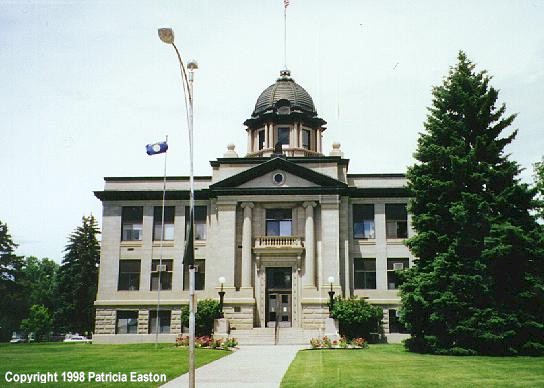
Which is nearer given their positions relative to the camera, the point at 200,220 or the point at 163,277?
the point at 163,277

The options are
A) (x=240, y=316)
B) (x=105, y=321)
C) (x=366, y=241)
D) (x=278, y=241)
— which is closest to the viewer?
(x=240, y=316)

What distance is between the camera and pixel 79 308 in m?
57.7

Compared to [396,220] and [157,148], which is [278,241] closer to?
[396,220]

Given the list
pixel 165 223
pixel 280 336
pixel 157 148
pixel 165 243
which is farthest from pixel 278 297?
pixel 157 148

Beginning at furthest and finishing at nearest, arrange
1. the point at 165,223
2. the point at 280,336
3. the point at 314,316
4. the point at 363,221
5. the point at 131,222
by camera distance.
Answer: the point at 131,222 < the point at 165,223 < the point at 363,221 < the point at 314,316 < the point at 280,336

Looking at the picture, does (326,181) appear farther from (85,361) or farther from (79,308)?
(79,308)

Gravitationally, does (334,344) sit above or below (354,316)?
below

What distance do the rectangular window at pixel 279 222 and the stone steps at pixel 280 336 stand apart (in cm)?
777

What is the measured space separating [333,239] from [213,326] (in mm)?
10811

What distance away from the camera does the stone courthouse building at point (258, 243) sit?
40.9 meters

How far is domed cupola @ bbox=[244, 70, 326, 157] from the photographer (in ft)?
160

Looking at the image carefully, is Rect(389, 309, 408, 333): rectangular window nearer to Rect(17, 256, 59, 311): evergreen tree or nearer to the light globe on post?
the light globe on post

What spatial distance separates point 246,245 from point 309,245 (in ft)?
15.4

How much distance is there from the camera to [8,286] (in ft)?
210
